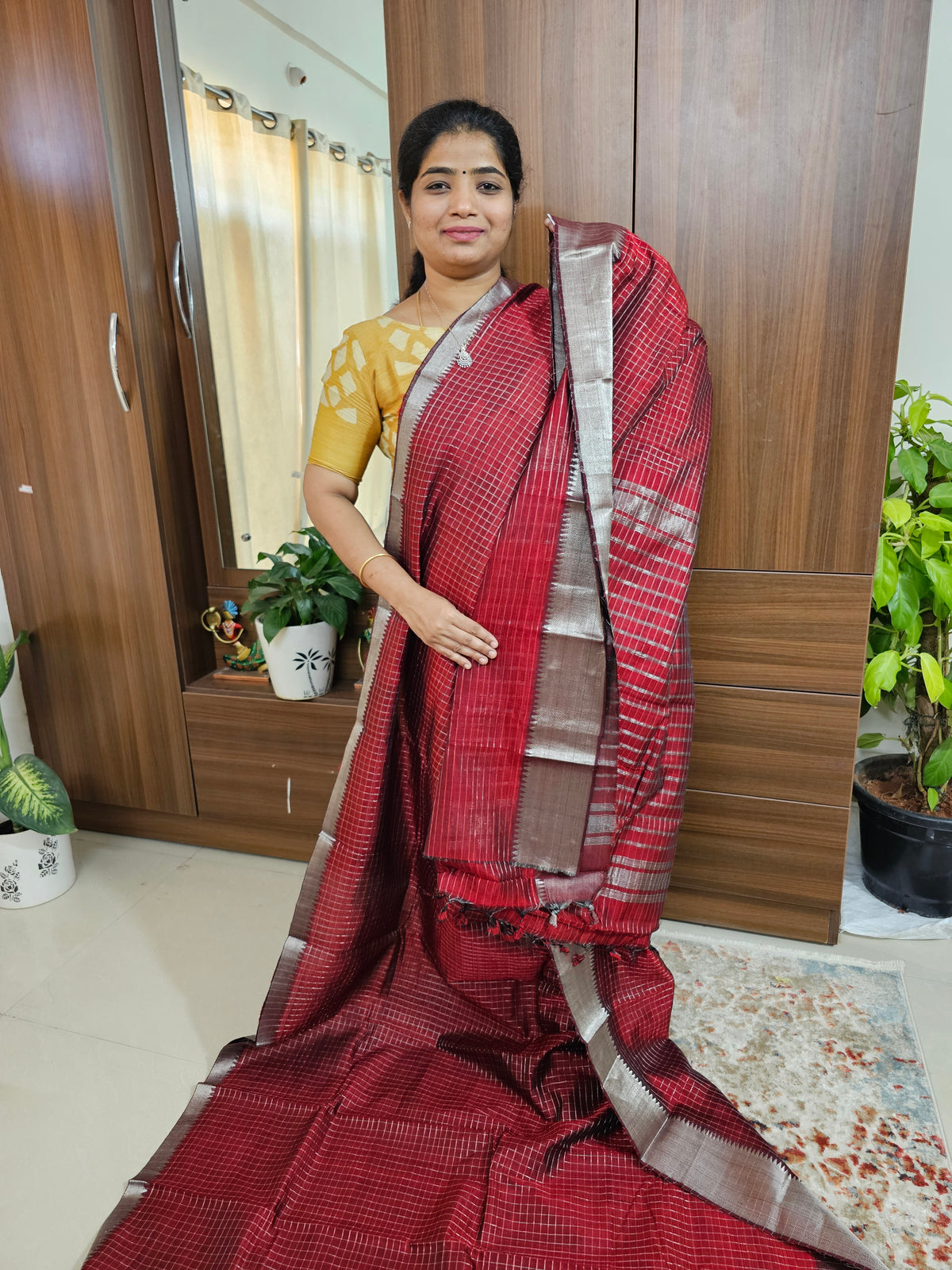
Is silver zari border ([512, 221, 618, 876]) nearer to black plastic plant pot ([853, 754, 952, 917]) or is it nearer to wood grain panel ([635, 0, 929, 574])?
wood grain panel ([635, 0, 929, 574])

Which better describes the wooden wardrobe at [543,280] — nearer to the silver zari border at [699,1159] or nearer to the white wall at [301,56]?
the white wall at [301,56]

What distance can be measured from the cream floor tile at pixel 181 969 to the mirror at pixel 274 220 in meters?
0.83

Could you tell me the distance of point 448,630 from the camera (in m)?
1.31

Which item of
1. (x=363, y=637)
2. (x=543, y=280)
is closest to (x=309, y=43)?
(x=543, y=280)

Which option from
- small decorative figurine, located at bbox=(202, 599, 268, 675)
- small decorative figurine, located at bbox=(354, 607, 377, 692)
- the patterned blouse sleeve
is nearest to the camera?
the patterned blouse sleeve

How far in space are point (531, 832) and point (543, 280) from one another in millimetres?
979

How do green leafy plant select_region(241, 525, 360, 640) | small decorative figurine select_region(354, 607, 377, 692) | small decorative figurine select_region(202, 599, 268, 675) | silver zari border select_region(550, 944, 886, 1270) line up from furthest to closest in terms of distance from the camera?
1. small decorative figurine select_region(202, 599, 268, 675)
2. small decorative figurine select_region(354, 607, 377, 692)
3. green leafy plant select_region(241, 525, 360, 640)
4. silver zari border select_region(550, 944, 886, 1270)

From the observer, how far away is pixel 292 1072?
1.39 metres

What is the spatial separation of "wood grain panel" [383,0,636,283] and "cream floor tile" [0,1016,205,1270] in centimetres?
157

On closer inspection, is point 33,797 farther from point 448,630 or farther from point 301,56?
point 301,56

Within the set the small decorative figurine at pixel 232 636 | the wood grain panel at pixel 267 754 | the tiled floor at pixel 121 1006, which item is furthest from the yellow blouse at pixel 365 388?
the tiled floor at pixel 121 1006

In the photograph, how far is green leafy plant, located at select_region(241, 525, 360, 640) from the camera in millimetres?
1910

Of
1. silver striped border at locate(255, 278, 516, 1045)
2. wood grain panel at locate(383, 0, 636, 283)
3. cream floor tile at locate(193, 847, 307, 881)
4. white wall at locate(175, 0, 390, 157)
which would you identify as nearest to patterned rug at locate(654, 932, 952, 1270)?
silver striped border at locate(255, 278, 516, 1045)

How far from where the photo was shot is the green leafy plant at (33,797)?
1.85 meters
